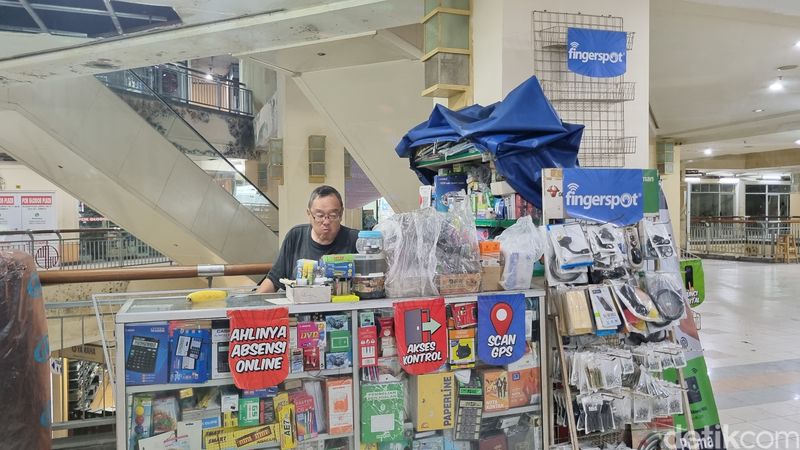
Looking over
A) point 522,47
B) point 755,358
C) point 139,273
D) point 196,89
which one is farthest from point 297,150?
point 755,358

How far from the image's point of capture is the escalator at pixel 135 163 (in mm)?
6320

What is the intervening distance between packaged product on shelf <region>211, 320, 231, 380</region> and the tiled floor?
2.96 m

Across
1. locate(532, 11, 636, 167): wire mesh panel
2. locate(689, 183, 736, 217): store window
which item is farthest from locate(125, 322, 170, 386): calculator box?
locate(689, 183, 736, 217): store window

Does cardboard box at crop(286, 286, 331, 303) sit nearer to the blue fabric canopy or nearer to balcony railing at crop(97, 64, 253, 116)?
the blue fabric canopy

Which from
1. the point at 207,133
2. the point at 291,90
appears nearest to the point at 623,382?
the point at 291,90

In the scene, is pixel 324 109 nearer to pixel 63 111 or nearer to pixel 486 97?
pixel 63 111

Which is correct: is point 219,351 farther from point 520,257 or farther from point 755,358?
point 755,358

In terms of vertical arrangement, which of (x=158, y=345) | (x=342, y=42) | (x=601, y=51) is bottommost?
(x=158, y=345)

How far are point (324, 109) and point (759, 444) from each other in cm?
594

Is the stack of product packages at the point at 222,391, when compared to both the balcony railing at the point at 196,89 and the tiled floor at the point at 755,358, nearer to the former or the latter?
the tiled floor at the point at 755,358

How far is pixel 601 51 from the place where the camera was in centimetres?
349

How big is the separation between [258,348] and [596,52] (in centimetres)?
284

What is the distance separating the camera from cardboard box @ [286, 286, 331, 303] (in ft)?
6.84

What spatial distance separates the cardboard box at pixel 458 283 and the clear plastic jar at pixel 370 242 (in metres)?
0.29
